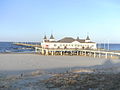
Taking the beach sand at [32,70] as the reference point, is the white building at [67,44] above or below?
above

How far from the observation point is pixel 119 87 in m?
9.46

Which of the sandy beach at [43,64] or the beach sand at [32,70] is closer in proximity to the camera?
the beach sand at [32,70]

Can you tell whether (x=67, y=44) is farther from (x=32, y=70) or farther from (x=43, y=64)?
(x=32, y=70)

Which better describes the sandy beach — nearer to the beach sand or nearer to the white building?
the beach sand

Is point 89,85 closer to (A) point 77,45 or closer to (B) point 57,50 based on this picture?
(B) point 57,50

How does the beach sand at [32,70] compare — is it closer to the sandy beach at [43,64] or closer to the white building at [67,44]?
the sandy beach at [43,64]

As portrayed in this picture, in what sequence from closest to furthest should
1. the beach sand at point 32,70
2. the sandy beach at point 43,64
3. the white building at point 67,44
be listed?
the beach sand at point 32,70, the sandy beach at point 43,64, the white building at point 67,44

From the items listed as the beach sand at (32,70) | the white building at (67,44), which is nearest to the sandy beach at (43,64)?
the beach sand at (32,70)

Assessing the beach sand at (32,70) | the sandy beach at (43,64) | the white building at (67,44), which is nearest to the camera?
the beach sand at (32,70)

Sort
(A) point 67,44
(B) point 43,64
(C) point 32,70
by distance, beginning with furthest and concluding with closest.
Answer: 1. (A) point 67,44
2. (B) point 43,64
3. (C) point 32,70

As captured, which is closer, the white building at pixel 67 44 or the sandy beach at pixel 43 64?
the sandy beach at pixel 43 64

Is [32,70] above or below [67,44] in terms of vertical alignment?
below

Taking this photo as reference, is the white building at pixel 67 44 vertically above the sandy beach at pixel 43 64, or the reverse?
the white building at pixel 67 44

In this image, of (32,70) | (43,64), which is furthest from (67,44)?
(32,70)
